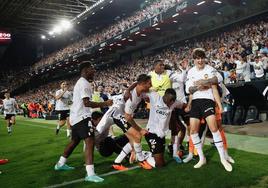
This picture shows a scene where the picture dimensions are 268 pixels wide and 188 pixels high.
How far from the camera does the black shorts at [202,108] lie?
5.90 meters

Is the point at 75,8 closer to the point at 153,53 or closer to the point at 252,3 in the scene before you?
the point at 153,53

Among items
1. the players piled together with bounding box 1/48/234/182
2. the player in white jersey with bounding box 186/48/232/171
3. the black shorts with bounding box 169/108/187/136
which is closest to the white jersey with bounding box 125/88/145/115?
the players piled together with bounding box 1/48/234/182

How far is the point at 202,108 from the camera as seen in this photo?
5.97 m

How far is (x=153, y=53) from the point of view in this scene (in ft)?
117

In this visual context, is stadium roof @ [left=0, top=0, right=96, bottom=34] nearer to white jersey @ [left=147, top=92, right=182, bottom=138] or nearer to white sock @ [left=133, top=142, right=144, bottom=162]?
white jersey @ [left=147, top=92, right=182, bottom=138]

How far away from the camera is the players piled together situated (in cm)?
587

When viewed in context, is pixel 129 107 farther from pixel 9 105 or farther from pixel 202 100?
pixel 9 105

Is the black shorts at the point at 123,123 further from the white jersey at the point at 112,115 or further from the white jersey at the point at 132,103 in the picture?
the white jersey at the point at 132,103

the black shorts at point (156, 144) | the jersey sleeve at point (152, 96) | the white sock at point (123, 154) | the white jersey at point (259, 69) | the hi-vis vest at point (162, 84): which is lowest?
the white sock at point (123, 154)

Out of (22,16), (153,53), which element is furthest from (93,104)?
(22,16)

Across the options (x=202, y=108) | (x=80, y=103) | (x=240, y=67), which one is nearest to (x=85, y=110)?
(x=80, y=103)

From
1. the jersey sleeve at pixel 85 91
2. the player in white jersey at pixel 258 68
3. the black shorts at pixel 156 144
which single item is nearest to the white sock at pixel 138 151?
the black shorts at pixel 156 144

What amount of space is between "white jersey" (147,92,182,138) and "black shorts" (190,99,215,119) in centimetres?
60

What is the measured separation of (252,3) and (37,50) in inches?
1898
